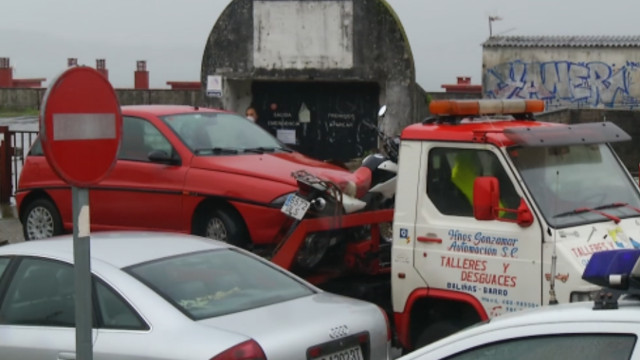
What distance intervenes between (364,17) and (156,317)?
44.0 feet

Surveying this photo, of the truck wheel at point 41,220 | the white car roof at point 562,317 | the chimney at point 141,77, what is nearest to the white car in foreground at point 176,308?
the white car roof at point 562,317

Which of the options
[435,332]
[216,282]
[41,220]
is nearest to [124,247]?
[216,282]

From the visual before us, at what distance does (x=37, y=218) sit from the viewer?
11.9 metres

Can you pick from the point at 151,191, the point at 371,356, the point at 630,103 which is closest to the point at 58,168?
the point at 371,356

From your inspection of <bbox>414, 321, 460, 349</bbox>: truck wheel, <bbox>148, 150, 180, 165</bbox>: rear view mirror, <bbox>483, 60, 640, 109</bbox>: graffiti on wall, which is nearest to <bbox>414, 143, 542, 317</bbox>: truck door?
<bbox>414, 321, 460, 349</bbox>: truck wheel

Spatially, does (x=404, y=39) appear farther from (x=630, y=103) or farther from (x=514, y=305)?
(x=514, y=305)

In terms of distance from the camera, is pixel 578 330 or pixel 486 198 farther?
pixel 486 198

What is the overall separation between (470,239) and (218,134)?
4261 mm

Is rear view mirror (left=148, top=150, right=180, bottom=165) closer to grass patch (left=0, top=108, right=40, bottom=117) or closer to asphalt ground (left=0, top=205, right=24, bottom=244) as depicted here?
asphalt ground (left=0, top=205, right=24, bottom=244)

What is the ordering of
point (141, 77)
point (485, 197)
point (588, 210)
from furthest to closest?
point (141, 77) < point (588, 210) < point (485, 197)

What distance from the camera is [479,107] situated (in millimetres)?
7816

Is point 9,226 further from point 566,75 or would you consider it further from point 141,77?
point 141,77

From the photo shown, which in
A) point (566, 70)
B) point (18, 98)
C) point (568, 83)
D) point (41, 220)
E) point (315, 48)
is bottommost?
point (41, 220)

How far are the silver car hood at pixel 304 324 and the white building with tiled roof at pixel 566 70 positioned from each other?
20971 mm
